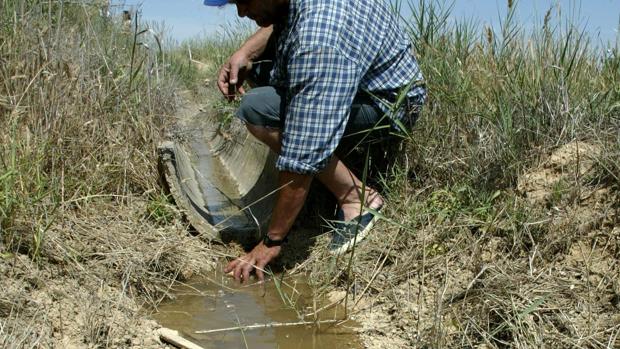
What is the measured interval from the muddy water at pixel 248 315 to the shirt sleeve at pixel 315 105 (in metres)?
0.54

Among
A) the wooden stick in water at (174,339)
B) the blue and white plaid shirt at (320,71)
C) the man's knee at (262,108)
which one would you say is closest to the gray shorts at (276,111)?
the man's knee at (262,108)

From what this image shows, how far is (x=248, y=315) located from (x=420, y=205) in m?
0.90

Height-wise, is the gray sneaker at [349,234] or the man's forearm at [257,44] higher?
the man's forearm at [257,44]

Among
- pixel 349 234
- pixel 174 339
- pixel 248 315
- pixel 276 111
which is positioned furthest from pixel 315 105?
pixel 174 339

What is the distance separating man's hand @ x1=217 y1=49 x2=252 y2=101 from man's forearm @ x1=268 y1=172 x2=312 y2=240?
788mm

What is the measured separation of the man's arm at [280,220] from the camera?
2.93 meters

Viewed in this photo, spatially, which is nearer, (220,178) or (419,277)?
(419,277)

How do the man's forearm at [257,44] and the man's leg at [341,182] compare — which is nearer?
the man's leg at [341,182]

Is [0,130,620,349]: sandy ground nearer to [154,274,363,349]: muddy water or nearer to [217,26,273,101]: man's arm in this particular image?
[154,274,363,349]: muddy water

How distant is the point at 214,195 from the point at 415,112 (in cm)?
157

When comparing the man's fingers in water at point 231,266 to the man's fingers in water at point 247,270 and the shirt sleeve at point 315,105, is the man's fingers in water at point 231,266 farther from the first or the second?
the shirt sleeve at point 315,105

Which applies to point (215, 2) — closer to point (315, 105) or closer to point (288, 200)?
point (315, 105)

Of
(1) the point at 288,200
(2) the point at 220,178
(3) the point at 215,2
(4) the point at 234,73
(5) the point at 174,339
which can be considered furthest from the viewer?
(2) the point at 220,178

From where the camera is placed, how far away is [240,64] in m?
3.57
